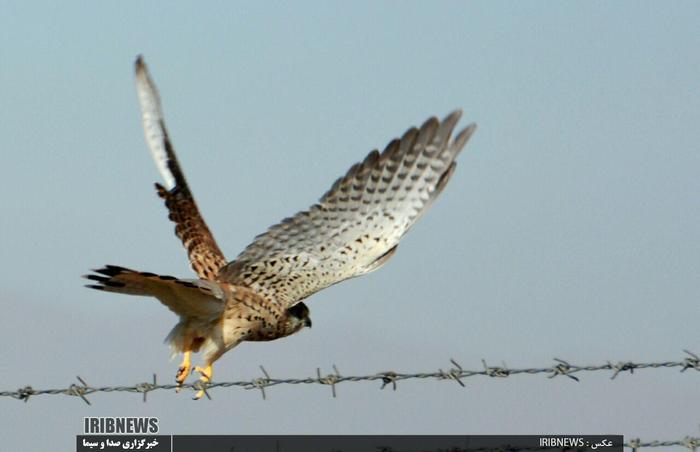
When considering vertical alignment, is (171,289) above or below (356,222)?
below

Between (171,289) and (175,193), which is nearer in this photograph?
(171,289)

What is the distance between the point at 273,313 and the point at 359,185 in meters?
0.92

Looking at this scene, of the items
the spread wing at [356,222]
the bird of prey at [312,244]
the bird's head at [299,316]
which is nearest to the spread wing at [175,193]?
the bird of prey at [312,244]

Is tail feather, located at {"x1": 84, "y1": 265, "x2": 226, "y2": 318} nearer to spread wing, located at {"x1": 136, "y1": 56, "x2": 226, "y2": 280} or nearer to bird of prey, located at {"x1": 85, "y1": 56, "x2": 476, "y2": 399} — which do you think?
bird of prey, located at {"x1": 85, "y1": 56, "x2": 476, "y2": 399}

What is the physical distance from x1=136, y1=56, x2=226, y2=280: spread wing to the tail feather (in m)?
0.72

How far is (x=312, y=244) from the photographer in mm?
8797

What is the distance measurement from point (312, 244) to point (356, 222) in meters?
0.32

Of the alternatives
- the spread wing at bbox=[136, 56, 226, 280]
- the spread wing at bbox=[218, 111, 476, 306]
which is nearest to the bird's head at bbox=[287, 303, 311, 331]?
the spread wing at bbox=[218, 111, 476, 306]

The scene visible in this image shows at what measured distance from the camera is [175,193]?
374 inches

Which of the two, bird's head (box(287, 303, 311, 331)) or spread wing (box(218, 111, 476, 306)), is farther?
bird's head (box(287, 303, 311, 331))

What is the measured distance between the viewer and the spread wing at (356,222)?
870 cm

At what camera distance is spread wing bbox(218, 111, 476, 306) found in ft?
28.5

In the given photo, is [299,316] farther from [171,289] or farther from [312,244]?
[171,289]

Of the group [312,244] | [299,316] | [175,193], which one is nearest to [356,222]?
[312,244]
